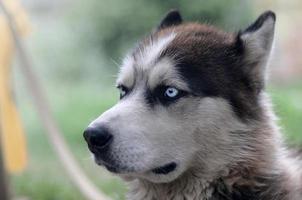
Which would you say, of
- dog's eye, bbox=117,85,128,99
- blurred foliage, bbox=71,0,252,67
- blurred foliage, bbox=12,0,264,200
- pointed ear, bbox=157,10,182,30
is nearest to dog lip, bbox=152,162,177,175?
dog's eye, bbox=117,85,128,99

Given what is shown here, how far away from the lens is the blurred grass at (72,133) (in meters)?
7.22

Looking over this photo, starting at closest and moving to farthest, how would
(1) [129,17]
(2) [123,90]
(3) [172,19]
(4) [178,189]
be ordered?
(4) [178,189], (2) [123,90], (3) [172,19], (1) [129,17]

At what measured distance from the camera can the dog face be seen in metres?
3.92

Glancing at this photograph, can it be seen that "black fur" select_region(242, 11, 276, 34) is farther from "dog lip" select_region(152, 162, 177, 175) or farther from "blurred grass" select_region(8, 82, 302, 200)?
"dog lip" select_region(152, 162, 177, 175)

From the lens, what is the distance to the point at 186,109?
4.00 meters

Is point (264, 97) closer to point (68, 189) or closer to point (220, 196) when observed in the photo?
point (220, 196)

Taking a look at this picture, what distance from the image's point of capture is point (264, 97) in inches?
165

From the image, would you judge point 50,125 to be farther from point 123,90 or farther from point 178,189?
point 178,189

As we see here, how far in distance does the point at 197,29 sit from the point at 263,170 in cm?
86

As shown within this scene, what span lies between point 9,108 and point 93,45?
8128mm

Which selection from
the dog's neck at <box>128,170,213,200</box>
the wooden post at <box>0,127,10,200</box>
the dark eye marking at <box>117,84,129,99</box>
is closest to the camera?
the dog's neck at <box>128,170,213,200</box>

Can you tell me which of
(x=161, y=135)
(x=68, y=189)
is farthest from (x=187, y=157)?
(x=68, y=189)

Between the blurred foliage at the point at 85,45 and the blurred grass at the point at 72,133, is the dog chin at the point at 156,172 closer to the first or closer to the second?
the blurred grass at the point at 72,133

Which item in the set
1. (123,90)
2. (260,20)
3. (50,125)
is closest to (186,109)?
(123,90)
